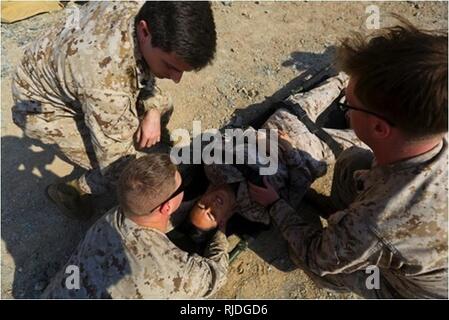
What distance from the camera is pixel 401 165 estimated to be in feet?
8.00

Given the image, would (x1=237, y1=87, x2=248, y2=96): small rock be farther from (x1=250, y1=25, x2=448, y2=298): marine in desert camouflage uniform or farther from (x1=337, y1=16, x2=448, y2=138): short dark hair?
(x1=337, y1=16, x2=448, y2=138): short dark hair

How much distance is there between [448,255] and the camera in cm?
240

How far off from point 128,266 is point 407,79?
73.1 inches

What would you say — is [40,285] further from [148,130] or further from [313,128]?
[313,128]

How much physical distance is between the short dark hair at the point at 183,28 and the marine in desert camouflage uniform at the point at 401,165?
32.7 inches

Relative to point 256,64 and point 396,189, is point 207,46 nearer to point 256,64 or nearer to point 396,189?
point 396,189

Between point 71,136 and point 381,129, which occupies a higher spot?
point 381,129

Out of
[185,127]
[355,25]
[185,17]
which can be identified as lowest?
[185,127]

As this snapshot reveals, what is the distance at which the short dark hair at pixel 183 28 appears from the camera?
109 inches

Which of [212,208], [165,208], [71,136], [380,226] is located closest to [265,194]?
[212,208]

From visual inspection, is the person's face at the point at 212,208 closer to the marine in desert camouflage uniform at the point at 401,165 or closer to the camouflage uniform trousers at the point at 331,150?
the camouflage uniform trousers at the point at 331,150

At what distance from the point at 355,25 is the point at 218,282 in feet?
12.1

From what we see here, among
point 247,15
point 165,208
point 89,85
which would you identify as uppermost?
point 247,15
